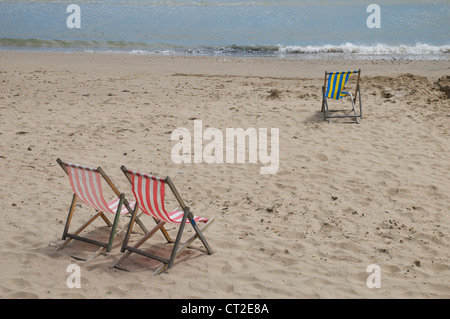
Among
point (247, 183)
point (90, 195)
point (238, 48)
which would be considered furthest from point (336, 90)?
point (238, 48)

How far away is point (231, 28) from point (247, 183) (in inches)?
603

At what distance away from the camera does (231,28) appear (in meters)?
20.8

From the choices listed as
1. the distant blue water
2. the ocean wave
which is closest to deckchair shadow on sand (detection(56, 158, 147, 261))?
the ocean wave

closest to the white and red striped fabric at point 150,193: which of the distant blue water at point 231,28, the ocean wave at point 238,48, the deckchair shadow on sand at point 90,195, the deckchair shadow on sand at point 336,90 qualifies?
the deckchair shadow on sand at point 90,195

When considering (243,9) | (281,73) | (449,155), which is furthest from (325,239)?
(243,9)

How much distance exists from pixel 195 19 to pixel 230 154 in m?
16.3

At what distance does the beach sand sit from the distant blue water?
216 inches

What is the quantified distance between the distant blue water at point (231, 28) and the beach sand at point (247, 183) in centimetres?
549

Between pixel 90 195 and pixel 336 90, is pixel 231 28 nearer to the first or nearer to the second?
pixel 336 90
